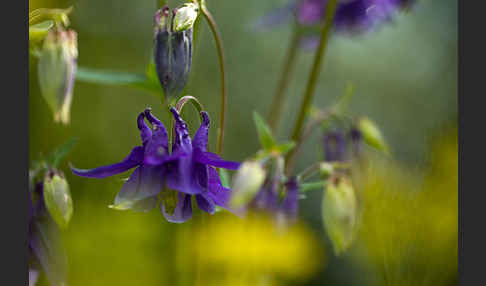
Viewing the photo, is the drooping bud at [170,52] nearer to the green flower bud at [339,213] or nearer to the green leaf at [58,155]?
the green leaf at [58,155]

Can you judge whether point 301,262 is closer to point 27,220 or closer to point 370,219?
point 370,219

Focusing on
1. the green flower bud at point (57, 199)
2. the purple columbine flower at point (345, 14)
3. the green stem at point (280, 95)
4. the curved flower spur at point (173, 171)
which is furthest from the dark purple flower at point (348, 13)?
the green flower bud at point (57, 199)

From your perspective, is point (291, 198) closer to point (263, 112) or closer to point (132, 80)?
point (132, 80)

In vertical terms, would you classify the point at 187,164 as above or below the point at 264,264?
above

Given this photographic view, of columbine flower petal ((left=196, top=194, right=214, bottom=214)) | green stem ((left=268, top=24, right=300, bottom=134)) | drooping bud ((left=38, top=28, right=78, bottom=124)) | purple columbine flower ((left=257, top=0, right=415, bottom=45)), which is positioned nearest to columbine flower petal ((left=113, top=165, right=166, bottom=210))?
columbine flower petal ((left=196, top=194, right=214, bottom=214))

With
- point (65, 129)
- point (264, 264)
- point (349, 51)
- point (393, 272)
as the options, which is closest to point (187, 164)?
point (393, 272)

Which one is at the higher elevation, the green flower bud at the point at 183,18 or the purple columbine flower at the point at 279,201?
the green flower bud at the point at 183,18
